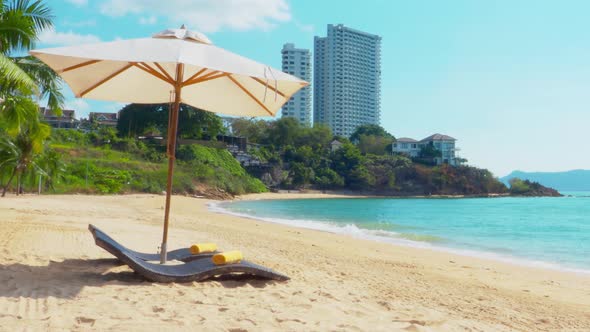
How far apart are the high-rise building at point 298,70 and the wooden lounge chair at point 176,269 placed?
12891 cm

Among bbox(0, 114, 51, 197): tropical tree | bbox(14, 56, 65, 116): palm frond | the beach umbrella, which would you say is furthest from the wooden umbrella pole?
bbox(0, 114, 51, 197): tropical tree

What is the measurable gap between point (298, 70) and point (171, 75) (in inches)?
5168

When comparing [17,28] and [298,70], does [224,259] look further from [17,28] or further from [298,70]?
[298,70]

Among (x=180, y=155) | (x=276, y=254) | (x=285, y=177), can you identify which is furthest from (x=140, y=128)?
(x=276, y=254)

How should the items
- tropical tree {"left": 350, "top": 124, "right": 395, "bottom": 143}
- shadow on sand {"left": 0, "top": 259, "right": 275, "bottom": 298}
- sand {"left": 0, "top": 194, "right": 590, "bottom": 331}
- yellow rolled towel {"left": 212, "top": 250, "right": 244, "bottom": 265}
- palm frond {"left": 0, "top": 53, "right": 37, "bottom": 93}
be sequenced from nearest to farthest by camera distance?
sand {"left": 0, "top": 194, "right": 590, "bottom": 331}, shadow on sand {"left": 0, "top": 259, "right": 275, "bottom": 298}, yellow rolled towel {"left": 212, "top": 250, "right": 244, "bottom": 265}, palm frond {"left": 0, "top": 53, "right": 37, "bottom": 93}, tropical tree {"left": 350, "top": 124, "right": 395, "bottom": 143}

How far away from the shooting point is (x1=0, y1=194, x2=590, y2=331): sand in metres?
3.70

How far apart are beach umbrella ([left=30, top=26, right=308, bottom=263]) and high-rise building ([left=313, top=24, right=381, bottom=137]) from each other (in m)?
→ 124

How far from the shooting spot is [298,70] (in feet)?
442

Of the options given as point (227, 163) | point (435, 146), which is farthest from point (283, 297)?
point (435, 146)

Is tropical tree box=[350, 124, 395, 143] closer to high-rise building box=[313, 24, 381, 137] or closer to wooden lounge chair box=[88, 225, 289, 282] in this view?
high-rise building box=[313, 24, 381, 137]

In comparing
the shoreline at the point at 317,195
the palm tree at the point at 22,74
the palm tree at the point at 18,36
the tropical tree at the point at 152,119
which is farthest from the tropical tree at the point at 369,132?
the palm tree at the point at 18,36

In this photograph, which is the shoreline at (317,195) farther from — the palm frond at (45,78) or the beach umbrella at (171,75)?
the beach umbrella at (171,75)

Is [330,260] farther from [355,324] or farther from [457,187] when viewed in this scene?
[457,187]

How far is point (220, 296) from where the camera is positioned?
457 cm
